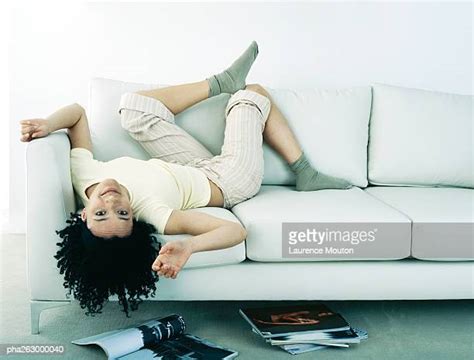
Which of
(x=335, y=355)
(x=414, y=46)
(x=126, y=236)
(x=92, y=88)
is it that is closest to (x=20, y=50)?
(x=92, y=88)

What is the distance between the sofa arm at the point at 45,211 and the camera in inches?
98.7

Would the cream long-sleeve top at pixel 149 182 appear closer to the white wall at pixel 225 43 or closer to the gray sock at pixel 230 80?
the gray sock at pixel 230 80

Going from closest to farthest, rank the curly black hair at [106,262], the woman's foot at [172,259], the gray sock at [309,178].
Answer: the woman's foot at [172,259] < the curly black hair at [106,262] < the gray sock at [309,178]

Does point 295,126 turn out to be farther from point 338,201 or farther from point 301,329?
point 301,329

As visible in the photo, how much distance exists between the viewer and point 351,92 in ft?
10.8

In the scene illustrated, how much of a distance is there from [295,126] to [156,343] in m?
1.13

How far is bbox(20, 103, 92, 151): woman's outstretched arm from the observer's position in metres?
2.62

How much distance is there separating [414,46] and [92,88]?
1596 millimetres

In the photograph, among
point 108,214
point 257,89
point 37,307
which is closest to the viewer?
point 108,214

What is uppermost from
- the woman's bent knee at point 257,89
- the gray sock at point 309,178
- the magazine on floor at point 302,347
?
the woman's bent knee at point 257,89

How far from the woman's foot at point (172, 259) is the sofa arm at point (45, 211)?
0.41 m

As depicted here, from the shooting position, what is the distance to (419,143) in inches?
126

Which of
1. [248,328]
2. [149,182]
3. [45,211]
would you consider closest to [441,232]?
[248,328]

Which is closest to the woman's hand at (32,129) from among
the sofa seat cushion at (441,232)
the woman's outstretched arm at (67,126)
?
the woman's outstretched arm at (67,126)
